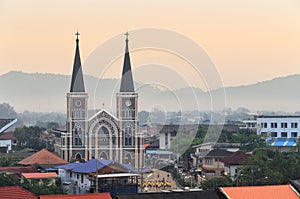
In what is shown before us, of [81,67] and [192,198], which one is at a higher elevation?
[81,67]

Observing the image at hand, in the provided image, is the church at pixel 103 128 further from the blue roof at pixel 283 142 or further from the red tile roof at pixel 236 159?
the blue roof at pixel 283 142

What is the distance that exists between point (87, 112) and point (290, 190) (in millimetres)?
22274

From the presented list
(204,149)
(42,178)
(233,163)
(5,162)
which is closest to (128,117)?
(204,149)

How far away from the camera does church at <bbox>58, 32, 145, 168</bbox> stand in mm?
32938

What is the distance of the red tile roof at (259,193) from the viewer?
12438 millimetres

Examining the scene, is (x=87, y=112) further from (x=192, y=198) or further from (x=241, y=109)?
(x=241, y=109)

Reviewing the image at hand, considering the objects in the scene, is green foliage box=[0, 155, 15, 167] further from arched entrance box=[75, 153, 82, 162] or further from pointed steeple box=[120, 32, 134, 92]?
pointed steeple box=[120, 32, 134, 92]

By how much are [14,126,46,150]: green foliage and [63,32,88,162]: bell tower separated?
352 inches

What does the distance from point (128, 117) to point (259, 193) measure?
21.9 m

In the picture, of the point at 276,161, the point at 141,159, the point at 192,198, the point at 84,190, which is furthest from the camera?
the point at 141,159

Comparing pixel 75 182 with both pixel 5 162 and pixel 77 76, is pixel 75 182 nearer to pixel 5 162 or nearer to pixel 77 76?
pixel 5 162

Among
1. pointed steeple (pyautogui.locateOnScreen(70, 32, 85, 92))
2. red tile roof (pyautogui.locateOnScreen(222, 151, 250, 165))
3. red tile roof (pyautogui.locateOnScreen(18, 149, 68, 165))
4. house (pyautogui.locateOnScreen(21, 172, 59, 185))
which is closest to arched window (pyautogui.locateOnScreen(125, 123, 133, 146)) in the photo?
pointed steeple (pyautogui.locateOnScreen(70, 32, 85, 92))

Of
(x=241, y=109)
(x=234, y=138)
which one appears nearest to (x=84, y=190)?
(x=234, y=138)

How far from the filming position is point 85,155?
107 ft
